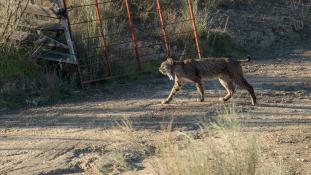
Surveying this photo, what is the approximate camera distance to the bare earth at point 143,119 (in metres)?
9.00

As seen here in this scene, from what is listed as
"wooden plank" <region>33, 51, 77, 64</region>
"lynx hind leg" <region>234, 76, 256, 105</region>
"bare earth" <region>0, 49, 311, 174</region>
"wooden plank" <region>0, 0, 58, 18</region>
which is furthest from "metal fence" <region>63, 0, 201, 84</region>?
"lynx hind leg" <region>234, 76, 256, 105</region>

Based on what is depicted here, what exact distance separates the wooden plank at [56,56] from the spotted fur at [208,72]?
1958 millimetres

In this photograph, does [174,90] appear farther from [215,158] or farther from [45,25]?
[215,158]

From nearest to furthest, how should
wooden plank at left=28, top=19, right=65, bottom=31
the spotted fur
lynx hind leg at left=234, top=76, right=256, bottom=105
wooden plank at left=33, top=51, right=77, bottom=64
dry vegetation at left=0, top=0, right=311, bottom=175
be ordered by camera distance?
dry vegetation at left=0, top=0, right=311, bottom=175 < lynx hind leg at left=234, top=76, right=256, bottom=105 < the spotted fur < wooden plank at left=33, top=51, right=77, bottom=64 < wooden plank at left=28, top=19, right=65, bottom=31

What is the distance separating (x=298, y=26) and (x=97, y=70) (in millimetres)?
6341

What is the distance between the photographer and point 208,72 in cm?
1188

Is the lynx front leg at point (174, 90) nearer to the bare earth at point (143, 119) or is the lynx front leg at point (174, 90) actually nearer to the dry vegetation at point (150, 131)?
the bare earth at point (143, 119)

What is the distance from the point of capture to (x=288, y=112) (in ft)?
36.3

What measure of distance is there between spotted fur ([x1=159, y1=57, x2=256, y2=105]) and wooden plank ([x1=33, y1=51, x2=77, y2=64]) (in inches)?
77.1

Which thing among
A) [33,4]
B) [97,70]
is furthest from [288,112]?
[33,4]

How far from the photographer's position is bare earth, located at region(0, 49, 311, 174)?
900 centimetres

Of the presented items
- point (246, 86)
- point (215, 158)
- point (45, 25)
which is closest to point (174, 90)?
point (246, 86)

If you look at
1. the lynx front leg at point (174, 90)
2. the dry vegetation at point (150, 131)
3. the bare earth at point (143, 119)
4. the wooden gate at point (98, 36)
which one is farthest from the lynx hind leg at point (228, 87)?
the wooden gate at point (98, 36)

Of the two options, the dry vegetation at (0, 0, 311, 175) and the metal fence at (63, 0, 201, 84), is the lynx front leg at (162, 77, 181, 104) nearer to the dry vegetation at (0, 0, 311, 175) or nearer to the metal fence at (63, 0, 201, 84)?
the dry vegetation at (0, 0, 311, 175)
